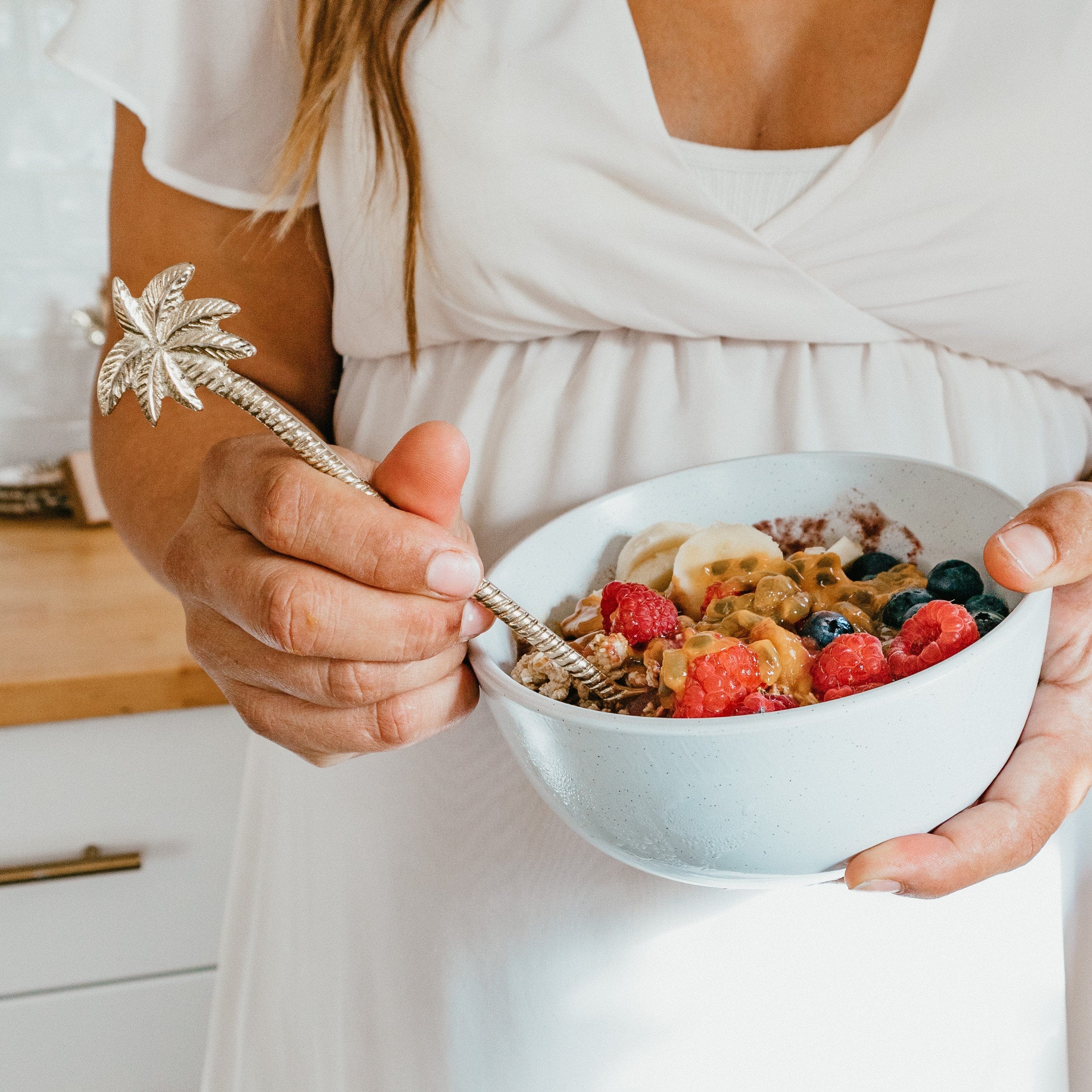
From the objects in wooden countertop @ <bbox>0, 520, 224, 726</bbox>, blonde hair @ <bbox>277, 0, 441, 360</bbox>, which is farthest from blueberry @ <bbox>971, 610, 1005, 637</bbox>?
wooden countertop @ <bbox>0, 520, 224, 726</bbox>

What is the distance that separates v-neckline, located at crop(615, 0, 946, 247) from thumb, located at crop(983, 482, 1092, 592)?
0.73 ft

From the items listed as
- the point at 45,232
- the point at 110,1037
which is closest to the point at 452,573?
the point at 110,1037

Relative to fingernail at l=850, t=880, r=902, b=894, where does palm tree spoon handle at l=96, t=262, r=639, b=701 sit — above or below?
above

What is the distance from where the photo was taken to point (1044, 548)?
39 cm

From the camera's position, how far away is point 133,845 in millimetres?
1139

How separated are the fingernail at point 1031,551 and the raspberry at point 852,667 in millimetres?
62

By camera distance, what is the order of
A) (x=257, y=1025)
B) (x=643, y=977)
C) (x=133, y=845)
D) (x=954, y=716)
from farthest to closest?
(x=133, y=845), (x=257, y=1025), (x=643, y=977), (x=954, y=716)

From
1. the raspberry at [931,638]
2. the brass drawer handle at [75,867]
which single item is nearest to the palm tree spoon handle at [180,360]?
the raspberry at [931,638]

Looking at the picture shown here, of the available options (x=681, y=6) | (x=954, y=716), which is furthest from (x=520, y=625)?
(x=681, y=6)

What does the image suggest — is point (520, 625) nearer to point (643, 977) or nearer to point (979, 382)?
point (643, 977)

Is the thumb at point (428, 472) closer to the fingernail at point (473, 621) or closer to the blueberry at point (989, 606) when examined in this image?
the fingernail at point (473, 621)

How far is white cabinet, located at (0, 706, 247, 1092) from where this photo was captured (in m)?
1.08

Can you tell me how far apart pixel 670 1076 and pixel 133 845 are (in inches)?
31.5

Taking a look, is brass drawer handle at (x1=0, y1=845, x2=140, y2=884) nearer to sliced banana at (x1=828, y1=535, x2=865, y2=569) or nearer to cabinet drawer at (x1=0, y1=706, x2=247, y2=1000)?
cabinet drawer at (x1=0, y1=706, x2=247, y2=1000)
